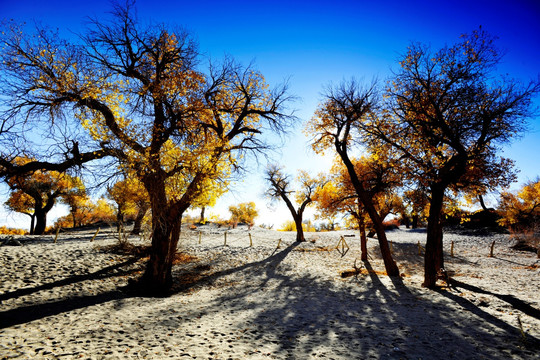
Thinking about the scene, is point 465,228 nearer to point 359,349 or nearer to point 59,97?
point 359,349

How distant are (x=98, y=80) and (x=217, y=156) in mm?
5074

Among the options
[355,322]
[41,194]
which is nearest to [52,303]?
[355,322]

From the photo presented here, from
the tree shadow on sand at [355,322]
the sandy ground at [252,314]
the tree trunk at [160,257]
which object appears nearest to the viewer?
the sandy ground at [252,314]

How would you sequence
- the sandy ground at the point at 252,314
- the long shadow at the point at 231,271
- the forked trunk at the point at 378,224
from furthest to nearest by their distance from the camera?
the forked trunk at the point at 378,224
the long shadow at the point at 231,271
the sandy ground at the point at 252,314

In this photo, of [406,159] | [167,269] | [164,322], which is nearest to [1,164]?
[167,269]

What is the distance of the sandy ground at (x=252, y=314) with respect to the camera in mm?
4766

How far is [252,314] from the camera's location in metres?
7.23

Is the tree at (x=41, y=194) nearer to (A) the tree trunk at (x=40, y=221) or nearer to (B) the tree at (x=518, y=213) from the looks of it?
(A) the tree trunk at (x=40, y=221)

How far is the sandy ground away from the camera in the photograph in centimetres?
477

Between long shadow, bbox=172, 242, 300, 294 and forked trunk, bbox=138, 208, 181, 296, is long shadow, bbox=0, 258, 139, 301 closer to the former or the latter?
forked trunk, bbox=138, 208, 181, 296

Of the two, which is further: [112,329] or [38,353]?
[112,329]

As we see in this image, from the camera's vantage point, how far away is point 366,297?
30.7 ft

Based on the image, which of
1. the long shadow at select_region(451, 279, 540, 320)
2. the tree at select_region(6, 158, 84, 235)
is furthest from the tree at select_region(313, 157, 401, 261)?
the tree at select_region(6, 158, 84, 235)

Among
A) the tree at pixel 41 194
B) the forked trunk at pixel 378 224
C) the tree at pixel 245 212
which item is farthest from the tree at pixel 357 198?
the tree at pixel 245 212
